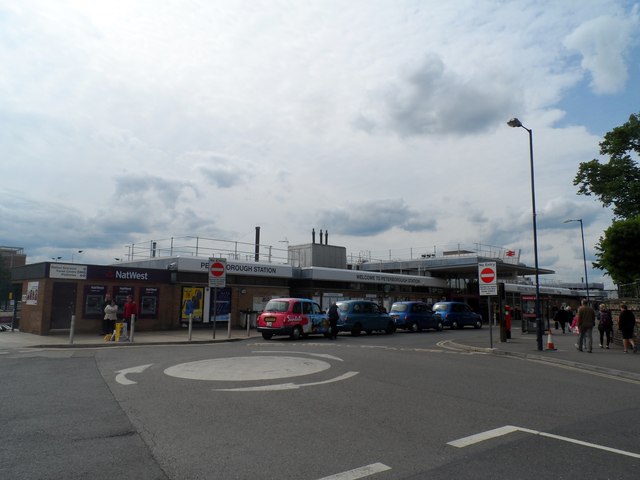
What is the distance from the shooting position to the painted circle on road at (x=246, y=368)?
35.7 feet

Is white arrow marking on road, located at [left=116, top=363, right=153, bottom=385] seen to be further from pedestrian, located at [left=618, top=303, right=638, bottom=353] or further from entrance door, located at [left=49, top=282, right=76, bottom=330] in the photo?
pedestrian, located at [left=618, top=303, right=638, bottom=353]

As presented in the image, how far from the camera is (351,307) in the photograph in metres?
25.9

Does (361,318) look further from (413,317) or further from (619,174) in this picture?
(619,174)

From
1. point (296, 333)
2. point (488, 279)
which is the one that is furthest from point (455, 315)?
point (488, 279)

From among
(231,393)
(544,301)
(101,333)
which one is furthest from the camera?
(544,301)

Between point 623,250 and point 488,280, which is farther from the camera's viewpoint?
point 623,250

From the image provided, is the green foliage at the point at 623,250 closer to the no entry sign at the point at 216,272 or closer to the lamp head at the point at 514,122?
the lamp head at the point at 514,122

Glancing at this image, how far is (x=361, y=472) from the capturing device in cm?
504

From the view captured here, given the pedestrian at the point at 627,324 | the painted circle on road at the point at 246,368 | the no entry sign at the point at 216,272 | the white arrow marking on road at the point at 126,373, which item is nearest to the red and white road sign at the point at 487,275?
the pedestrian at the point at 627,324

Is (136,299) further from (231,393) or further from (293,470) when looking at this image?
(293,470)

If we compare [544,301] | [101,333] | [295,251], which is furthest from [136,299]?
[544,301]

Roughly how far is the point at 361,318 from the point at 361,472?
21069mm

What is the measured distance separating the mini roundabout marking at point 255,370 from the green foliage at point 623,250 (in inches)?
927

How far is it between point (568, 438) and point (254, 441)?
3.87 meters
